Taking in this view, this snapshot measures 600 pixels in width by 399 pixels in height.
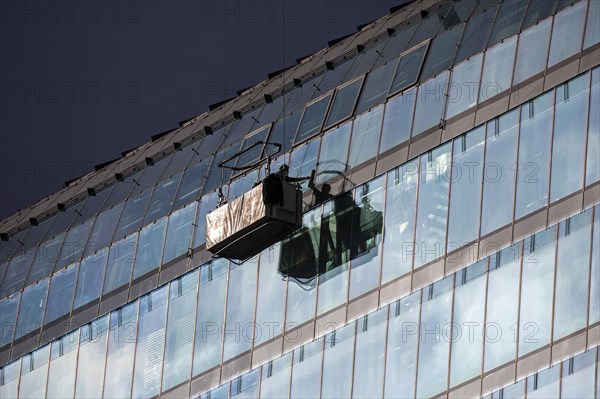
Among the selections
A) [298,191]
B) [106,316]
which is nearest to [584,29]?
[298,191]

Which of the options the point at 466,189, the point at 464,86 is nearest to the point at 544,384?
the point at 466,189

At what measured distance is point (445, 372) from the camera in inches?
2296

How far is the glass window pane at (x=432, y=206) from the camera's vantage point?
200ft

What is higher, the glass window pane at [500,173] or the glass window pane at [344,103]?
the glass window pane at [344,103]

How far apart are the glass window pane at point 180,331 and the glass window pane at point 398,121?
9.13 m

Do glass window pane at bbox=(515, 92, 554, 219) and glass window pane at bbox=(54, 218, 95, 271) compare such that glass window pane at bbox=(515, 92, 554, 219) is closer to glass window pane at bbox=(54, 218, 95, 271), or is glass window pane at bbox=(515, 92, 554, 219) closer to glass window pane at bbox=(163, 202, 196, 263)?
glass window pane at bbox=(163, 202, 196, 263)

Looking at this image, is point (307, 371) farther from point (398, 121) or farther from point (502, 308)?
point (398, 121)

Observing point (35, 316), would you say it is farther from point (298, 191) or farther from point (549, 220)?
point (549, 220)

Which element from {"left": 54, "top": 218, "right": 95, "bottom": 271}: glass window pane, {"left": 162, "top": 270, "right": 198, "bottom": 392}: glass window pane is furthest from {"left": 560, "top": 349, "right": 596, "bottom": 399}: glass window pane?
{"left": 54, "top": 218, "right": 95, "bottom": 271}: glass window pane

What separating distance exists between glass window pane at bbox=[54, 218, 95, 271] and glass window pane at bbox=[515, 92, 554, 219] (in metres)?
22.3

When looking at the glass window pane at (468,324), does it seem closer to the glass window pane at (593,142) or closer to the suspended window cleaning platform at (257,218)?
the glass window pane at (593,142)

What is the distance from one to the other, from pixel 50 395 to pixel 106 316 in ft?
13.0

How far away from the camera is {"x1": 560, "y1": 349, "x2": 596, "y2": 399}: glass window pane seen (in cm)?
5334

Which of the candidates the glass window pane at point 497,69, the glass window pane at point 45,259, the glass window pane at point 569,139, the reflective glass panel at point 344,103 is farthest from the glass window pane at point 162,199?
Answer: the glass window pane at point 569,139
